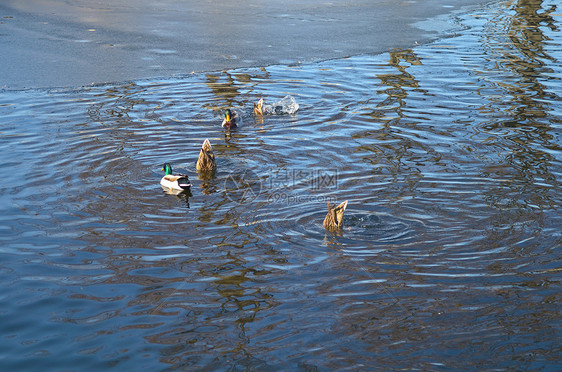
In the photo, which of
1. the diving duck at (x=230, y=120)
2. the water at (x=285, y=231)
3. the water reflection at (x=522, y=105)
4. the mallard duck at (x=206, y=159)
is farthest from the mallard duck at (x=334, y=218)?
the diving duck at (x=230, y=120)

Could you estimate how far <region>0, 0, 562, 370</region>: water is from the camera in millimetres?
4609

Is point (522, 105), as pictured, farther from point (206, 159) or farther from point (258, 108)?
point (206, 159)

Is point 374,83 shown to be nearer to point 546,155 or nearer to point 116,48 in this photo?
point 546,155

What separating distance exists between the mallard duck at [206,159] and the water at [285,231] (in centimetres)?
18

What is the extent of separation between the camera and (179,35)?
15.3 meters

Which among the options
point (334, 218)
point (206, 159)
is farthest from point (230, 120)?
point (334, 218)

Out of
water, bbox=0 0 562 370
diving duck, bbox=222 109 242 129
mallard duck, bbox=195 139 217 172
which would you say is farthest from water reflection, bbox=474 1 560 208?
diving duck, bbox=222 109 242 129

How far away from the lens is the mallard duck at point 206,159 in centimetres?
792

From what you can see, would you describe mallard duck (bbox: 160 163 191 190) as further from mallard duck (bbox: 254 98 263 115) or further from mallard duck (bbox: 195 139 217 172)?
mallard duck (bbox: 254 98 263 115)

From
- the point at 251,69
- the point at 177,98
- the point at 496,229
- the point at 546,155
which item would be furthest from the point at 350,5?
the point at 496,229

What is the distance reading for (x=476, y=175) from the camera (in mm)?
7605

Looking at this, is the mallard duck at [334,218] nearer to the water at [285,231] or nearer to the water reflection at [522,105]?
the water at [285,231]

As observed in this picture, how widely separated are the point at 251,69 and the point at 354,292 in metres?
8.37

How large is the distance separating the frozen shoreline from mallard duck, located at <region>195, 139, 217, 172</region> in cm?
470
